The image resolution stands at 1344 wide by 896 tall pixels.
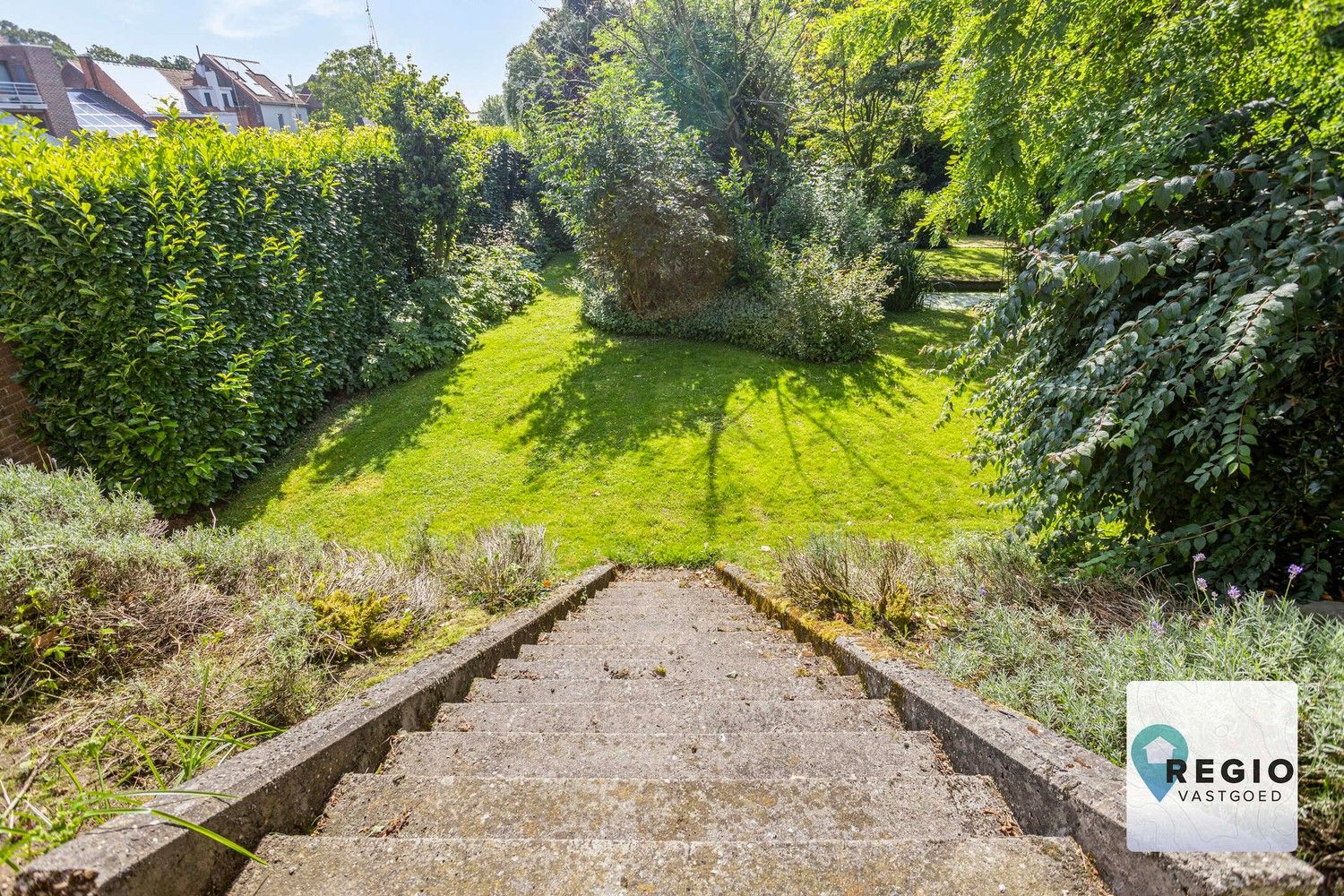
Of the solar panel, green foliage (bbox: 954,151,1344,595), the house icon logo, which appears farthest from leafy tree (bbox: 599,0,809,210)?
the solar panel

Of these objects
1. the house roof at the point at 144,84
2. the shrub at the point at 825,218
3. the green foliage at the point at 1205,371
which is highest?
the house roof at the point at 144,84

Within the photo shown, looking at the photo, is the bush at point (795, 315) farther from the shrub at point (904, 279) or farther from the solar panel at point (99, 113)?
the solar panel at point (99, 113)

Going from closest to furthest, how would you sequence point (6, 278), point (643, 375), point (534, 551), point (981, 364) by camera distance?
1. point (981, 364)
2. point (534, 551)
3. point (6, 278)
4. point (643, 375)

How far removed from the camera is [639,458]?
758 cm

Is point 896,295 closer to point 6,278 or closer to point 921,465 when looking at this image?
point 921,465

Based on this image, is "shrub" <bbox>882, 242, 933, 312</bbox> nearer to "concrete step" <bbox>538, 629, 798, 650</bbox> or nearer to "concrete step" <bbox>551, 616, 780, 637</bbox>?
"concrete step" <bbox>551, 616, 780, 637</bbox>

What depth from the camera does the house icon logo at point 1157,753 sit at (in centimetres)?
152

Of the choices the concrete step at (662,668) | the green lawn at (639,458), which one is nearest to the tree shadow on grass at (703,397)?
the green lawn at (639,458)

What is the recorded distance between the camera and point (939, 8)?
226 inches

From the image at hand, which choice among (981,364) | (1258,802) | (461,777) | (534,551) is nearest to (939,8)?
(981,364)

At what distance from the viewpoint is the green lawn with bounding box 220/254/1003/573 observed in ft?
20.7

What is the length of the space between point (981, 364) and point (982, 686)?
2.23 m

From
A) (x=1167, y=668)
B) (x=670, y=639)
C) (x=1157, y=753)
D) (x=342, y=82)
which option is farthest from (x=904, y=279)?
(x=342, y=82)

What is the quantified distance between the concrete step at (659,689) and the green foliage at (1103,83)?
124 inches
